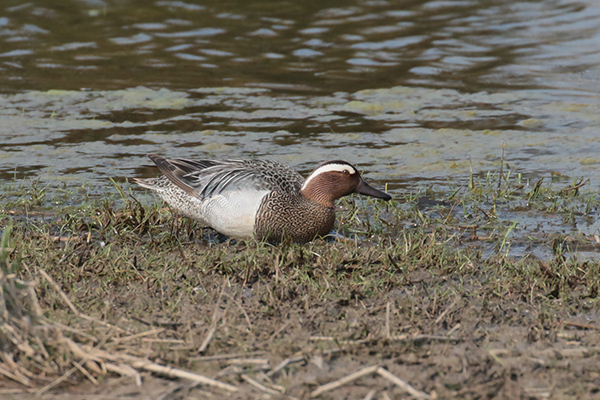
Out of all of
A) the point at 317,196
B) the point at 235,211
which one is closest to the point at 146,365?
the point at 235,211

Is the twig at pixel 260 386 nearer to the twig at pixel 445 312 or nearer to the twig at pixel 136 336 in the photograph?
the twig at pixel 136 336

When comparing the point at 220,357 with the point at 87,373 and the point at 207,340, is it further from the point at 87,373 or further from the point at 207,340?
the point at 87,373

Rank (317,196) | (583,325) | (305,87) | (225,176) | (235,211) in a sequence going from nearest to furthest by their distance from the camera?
1. (583,325)
2. (235,211)
3. (317,196)
4. (225,176)
5. (305,87)

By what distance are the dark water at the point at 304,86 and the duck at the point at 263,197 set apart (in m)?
1.65

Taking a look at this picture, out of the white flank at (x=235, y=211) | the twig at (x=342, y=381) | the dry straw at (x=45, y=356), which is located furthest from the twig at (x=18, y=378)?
the white flank at (x=235, y=211)

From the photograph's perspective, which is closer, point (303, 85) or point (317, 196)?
point (317, 196)

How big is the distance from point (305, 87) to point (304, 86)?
4cm

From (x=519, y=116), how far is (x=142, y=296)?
597 cm

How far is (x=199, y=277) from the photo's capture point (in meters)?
4.48

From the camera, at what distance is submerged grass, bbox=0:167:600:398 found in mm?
3291

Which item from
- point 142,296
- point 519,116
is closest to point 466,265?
point 142,296

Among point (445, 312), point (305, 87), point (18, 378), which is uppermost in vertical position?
point (18, 378)

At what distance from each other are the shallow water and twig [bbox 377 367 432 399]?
123 inches

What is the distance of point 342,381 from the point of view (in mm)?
3188
